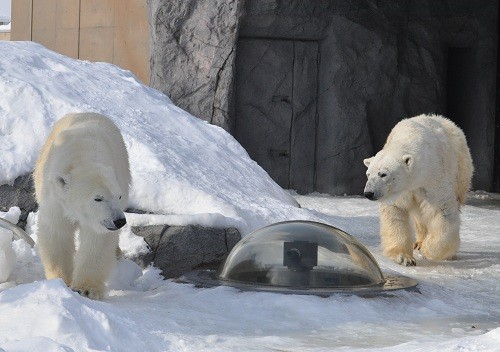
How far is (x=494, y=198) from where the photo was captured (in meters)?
12.1

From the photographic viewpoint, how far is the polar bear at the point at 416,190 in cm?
614

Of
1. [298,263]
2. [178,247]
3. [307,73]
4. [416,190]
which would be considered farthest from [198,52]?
[298,263]

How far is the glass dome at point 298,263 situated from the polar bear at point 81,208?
0.73 m

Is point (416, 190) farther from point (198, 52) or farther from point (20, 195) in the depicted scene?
point (198, 52)

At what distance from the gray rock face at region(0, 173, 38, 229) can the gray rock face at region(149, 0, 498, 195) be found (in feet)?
16.0

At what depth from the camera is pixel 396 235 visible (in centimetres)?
620

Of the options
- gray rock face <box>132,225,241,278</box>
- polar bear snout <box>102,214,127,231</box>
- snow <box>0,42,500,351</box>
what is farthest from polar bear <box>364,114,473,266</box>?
polar bear snout <box>102,214,127,231</box>

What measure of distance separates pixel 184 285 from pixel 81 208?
883mm

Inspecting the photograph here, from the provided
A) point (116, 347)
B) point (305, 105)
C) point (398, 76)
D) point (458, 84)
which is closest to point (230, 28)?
point (305, 105)

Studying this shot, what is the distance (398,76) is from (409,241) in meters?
6.08

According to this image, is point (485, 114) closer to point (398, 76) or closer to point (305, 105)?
point (398, 76)

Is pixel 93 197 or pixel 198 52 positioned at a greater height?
pixel 198 52

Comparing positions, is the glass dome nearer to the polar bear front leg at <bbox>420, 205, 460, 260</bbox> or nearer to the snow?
the snow

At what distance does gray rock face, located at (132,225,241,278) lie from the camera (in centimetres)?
538
